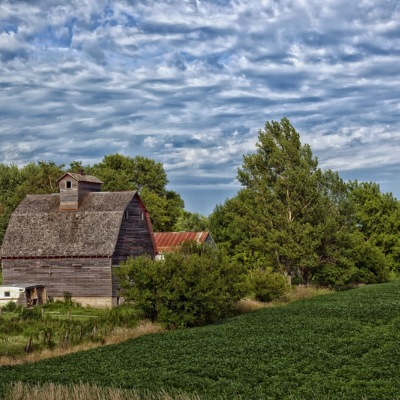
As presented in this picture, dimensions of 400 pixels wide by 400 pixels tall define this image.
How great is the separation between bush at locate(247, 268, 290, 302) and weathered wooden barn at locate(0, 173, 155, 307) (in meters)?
8.98

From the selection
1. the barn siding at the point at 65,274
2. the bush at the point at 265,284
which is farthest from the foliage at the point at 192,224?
the barn siding at the point at 65,274

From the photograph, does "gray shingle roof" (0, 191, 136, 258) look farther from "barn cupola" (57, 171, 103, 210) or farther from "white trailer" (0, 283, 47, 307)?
"white trailer" (0, 283, 47, 307)

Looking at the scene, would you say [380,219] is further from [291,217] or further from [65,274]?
[65,274]

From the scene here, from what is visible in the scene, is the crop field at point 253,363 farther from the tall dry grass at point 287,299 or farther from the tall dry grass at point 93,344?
the tall dry grass at point 287,299

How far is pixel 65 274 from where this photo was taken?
50375 mm

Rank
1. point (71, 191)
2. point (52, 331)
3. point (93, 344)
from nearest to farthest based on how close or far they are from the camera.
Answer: point (93, 344), point (52, 331), point (71, 191)

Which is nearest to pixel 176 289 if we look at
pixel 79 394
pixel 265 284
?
pixel 265 284

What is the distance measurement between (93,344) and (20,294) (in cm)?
1663

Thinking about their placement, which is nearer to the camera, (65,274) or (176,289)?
(176,289)

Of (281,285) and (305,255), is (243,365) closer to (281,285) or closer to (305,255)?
(281,285)

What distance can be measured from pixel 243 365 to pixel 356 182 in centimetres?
8031

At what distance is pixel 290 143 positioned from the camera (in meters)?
66.8

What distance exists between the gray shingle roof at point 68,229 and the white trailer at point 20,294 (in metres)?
3.23

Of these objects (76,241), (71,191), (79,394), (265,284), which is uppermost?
(71,191)
